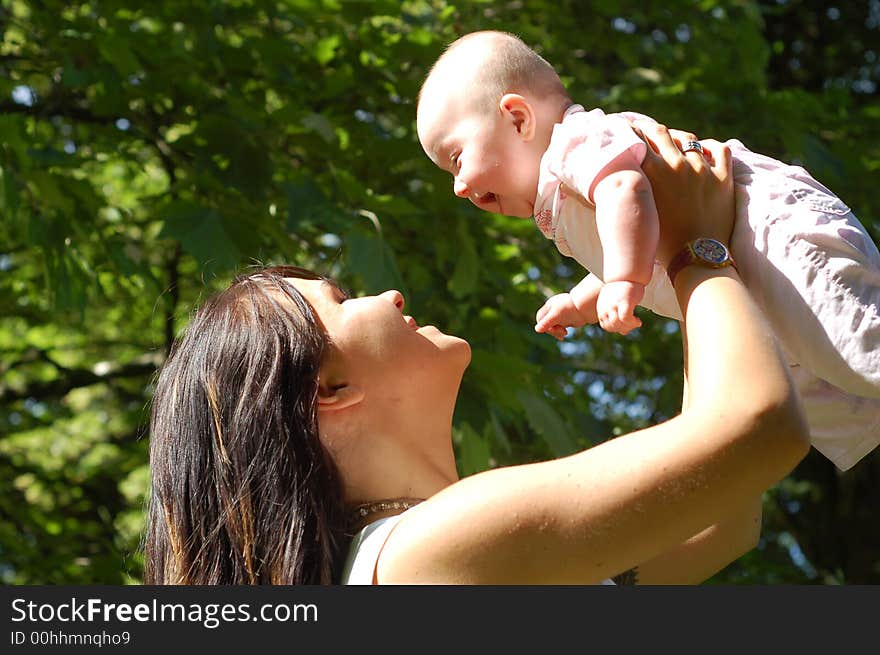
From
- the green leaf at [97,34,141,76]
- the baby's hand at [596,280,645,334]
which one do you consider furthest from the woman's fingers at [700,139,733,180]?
the green leaf at [97,34,141,76]

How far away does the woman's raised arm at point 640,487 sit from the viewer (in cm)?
149

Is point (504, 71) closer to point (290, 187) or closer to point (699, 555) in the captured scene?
point (699, 555)

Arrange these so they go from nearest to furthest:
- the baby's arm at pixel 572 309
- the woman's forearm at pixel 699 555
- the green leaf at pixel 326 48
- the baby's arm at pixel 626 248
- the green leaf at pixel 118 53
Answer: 1. the baby's arm at pixel 626 248
2. the woman's forearm at pixel 699 555
3. the baby's arm at pixel 572 309
4. the green leaf at pixel 118 53
5. the green leaf at pixel 326 48

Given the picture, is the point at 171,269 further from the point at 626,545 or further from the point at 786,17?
the point at 786,17

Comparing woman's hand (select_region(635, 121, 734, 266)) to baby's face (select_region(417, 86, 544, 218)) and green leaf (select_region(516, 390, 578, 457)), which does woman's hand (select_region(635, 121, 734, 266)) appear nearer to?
baby's face (select_region(417, 86, 544, 218))

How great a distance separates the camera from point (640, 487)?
150cm

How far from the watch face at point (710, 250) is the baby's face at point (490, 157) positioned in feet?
1.73

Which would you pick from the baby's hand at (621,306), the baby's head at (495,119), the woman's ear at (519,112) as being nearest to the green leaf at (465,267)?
the baby's head at (495,119)

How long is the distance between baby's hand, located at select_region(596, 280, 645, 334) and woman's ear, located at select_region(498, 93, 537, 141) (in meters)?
0.56

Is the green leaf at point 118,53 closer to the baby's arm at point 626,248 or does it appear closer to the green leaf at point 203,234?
the green leaf at point 203,234

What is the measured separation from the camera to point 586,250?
213 centimetres

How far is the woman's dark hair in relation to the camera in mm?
1839

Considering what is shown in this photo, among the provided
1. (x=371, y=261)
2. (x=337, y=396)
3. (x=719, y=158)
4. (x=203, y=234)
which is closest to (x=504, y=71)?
(x=719, y=158)

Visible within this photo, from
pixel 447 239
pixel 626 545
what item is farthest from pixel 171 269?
pixel 626 545
